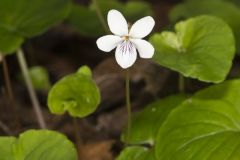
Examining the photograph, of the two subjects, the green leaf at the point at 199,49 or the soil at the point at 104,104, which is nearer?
the green leaf at the point at 199,49

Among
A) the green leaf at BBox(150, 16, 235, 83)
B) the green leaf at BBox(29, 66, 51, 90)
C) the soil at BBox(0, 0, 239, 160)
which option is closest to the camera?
the green leaf at BBox(150, 16, 235, 83)

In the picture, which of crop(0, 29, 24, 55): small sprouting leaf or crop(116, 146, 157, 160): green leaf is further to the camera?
crop(0, 29, 24, 55): small sprouting leaf

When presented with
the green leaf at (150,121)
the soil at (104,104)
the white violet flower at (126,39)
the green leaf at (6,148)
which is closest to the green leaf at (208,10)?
the soil at (104,104)

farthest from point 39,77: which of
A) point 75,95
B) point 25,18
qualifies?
point 75,95

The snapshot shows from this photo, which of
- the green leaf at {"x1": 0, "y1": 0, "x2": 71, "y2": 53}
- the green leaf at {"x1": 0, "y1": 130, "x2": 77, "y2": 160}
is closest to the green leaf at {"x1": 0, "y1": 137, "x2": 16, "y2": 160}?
the green leaf at {"x1": 0, "y1": 130, "x2": 77, "y2": 160}

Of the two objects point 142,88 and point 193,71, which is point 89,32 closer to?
point 142,88

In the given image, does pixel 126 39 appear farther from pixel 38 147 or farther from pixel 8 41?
pixel 8 41

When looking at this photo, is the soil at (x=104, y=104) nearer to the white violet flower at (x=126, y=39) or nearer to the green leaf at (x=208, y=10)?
the green leaf at (x=208, y=10)

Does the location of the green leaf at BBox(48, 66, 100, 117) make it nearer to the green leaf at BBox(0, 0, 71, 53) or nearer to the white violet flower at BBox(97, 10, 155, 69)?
the white violet flower at BBox(97, 10, 155, 69)
